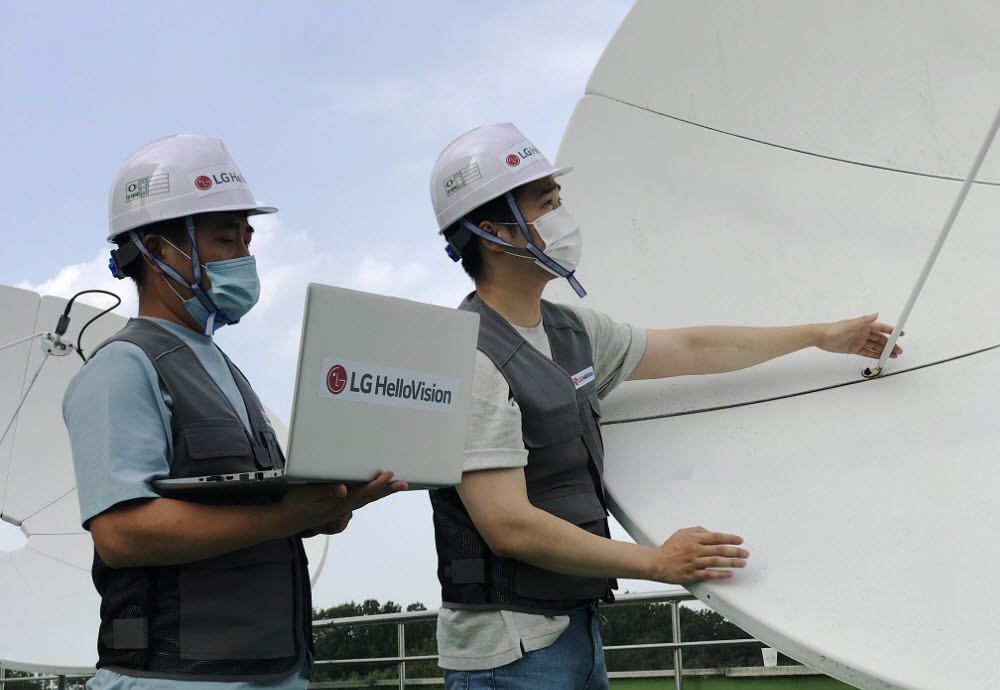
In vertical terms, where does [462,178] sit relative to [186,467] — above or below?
above

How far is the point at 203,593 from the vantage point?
7.73 feet

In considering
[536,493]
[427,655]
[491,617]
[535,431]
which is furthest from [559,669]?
[427,655]

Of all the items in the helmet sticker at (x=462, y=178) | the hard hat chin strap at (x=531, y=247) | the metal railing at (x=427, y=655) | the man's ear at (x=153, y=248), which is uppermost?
the helmet sticker at (x=462, y=178)

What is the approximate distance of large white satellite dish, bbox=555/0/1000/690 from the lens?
288 centimetres

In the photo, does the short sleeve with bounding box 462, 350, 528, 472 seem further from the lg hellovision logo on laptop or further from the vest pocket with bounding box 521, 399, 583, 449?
the lg hellovision logo on laptop

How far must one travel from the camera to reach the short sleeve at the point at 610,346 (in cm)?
330

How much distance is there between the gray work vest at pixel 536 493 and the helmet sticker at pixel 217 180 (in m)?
0.67

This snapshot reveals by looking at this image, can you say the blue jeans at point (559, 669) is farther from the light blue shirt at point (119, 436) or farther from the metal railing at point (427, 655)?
the metal railing at point (427, 655)

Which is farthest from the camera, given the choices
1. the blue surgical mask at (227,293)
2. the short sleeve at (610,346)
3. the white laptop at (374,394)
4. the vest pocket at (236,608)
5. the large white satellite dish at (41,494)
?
the large white satellite dish at (41,494)

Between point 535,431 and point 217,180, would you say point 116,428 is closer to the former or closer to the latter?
point 217,180

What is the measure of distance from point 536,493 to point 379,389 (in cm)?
91

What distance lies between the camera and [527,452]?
109 inches

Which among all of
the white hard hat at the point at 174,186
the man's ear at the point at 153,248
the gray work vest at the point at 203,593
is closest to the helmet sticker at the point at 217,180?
the white hard hat at the point at 174,186

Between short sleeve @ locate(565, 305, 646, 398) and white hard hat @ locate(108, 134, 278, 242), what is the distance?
101 centimetres
